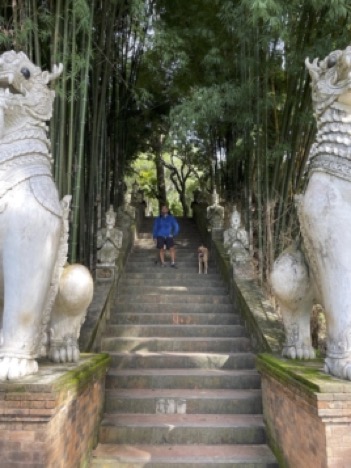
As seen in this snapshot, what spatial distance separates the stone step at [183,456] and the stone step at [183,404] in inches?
15.6

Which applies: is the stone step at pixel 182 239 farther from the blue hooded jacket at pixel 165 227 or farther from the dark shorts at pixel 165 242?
the dark shorts at pixel 165 242

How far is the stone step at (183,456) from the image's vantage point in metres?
3.30

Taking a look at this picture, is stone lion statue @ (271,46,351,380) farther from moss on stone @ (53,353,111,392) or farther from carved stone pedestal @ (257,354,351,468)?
moss on stone @ (53,353,111,392)

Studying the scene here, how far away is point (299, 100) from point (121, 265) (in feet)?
10.6

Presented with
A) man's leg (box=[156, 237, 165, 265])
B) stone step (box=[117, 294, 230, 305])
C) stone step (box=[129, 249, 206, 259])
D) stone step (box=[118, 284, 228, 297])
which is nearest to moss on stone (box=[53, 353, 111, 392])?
stone step (box=[117, 294, 230, 305])

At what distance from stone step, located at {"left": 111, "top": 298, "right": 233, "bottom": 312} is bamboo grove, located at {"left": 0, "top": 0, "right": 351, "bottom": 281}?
0.77 m

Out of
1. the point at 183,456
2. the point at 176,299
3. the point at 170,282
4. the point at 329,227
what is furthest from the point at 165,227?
the point at 329,227

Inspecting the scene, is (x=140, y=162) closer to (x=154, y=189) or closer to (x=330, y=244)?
(x=154, y=189)

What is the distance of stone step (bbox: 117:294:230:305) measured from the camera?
19.8ft

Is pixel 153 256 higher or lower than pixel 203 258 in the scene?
higher

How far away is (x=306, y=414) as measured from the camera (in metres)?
2.75

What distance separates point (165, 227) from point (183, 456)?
4.77 m

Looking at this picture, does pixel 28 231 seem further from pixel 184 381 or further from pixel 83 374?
pixel 184 381

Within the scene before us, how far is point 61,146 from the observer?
4.42 meters
